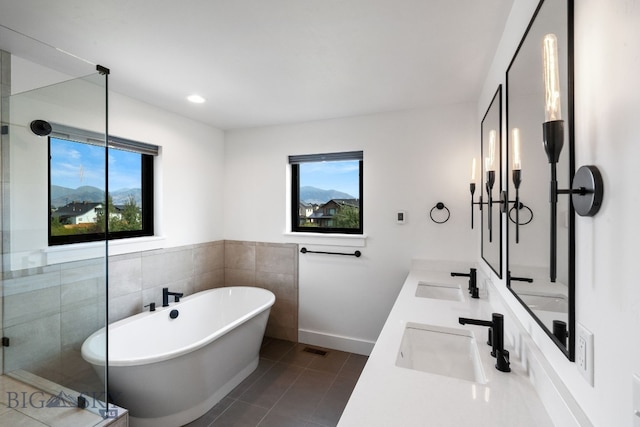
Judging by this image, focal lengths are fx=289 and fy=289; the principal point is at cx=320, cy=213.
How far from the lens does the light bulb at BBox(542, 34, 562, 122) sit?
2.33ft

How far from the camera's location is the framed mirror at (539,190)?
78 cm

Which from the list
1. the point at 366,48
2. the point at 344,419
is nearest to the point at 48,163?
the point at 366,48

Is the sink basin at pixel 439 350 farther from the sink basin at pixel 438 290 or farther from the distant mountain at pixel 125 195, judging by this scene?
the distant mountain at pixel 125 195

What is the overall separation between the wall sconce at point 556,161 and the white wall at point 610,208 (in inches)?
0.8

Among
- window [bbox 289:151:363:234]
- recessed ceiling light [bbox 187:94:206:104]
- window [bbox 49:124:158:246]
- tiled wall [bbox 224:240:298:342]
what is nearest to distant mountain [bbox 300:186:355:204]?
window [bbox 289:151:363:234]

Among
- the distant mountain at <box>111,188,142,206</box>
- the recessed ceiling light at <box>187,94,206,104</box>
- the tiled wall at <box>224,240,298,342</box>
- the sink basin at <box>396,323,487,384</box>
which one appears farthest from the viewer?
the tiled wall at <box>224,240,298,342</box>

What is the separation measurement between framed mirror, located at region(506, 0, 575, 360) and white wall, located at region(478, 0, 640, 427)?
1.1 inches

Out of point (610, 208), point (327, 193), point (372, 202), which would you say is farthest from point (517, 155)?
point (327, 193)

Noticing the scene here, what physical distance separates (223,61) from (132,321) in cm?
205

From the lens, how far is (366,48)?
1.71 meters

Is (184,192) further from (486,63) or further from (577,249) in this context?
(577,249)

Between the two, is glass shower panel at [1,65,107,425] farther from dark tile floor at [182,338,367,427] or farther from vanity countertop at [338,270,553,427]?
vanity countertop at [338,270,553,427]

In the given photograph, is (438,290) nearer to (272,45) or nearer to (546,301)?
(546,301)

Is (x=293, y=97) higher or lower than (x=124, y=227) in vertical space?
higher
